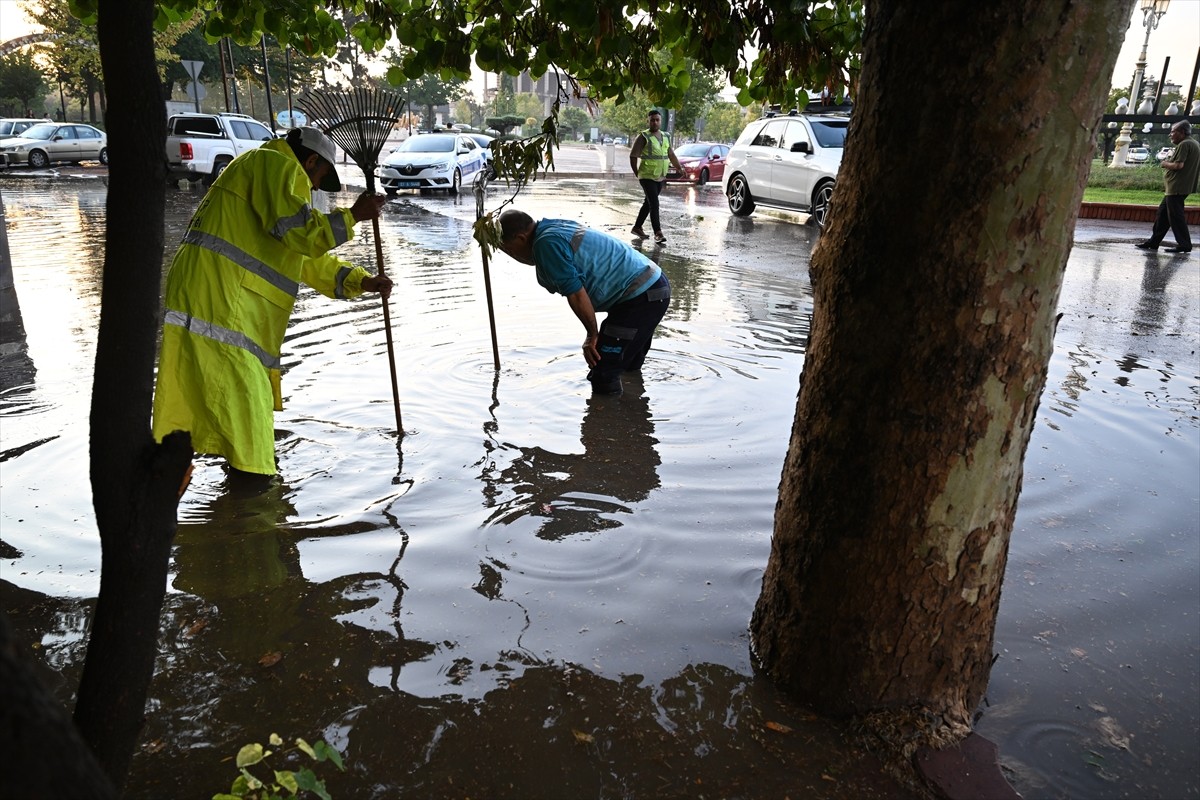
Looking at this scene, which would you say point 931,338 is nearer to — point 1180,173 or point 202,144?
point 1180,173

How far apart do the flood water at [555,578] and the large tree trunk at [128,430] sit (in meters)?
0.74

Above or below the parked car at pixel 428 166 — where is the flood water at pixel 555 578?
below

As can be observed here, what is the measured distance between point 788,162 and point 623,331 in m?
11.3

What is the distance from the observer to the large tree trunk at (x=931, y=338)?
2.23 meters

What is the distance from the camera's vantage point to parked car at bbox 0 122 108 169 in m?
27.5

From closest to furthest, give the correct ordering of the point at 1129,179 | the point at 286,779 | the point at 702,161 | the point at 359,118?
the point at 286,779
the point at 359,118
the point at 1129,179
the point at 702,161

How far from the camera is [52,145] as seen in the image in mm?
28078

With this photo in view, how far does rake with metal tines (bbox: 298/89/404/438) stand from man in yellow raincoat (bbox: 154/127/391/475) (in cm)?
86

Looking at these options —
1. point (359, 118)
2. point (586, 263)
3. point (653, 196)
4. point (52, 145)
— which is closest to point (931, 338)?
point (586, 263)

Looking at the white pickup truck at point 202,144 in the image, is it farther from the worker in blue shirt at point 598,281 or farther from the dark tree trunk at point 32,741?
the dark tree trunk at point 32,741

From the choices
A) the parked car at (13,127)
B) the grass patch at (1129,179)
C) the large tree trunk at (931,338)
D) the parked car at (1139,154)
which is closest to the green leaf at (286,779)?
the large tree trunk at (931,338)

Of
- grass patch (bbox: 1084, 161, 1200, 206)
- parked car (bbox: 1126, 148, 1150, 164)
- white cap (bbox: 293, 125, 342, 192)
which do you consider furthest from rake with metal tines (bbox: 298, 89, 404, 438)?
parked car (bbox: 1126, 148, 1150, 164)

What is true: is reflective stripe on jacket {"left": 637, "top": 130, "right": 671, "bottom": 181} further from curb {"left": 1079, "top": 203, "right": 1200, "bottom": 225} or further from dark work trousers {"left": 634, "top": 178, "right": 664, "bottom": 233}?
curb {"left": 1079, "top": 203, "right": 1200, "bottom": 225}

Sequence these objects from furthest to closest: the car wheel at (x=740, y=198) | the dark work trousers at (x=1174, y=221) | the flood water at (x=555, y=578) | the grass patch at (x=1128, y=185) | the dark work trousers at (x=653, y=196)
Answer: the grass patch at (x=1128, y=185) < the car wheel at (x=740, y=198) < the dark work trousers at (x=653, y=196) < the dark work trousers at (x=1174, y=221) < the flood water at (x=555, y=578)
